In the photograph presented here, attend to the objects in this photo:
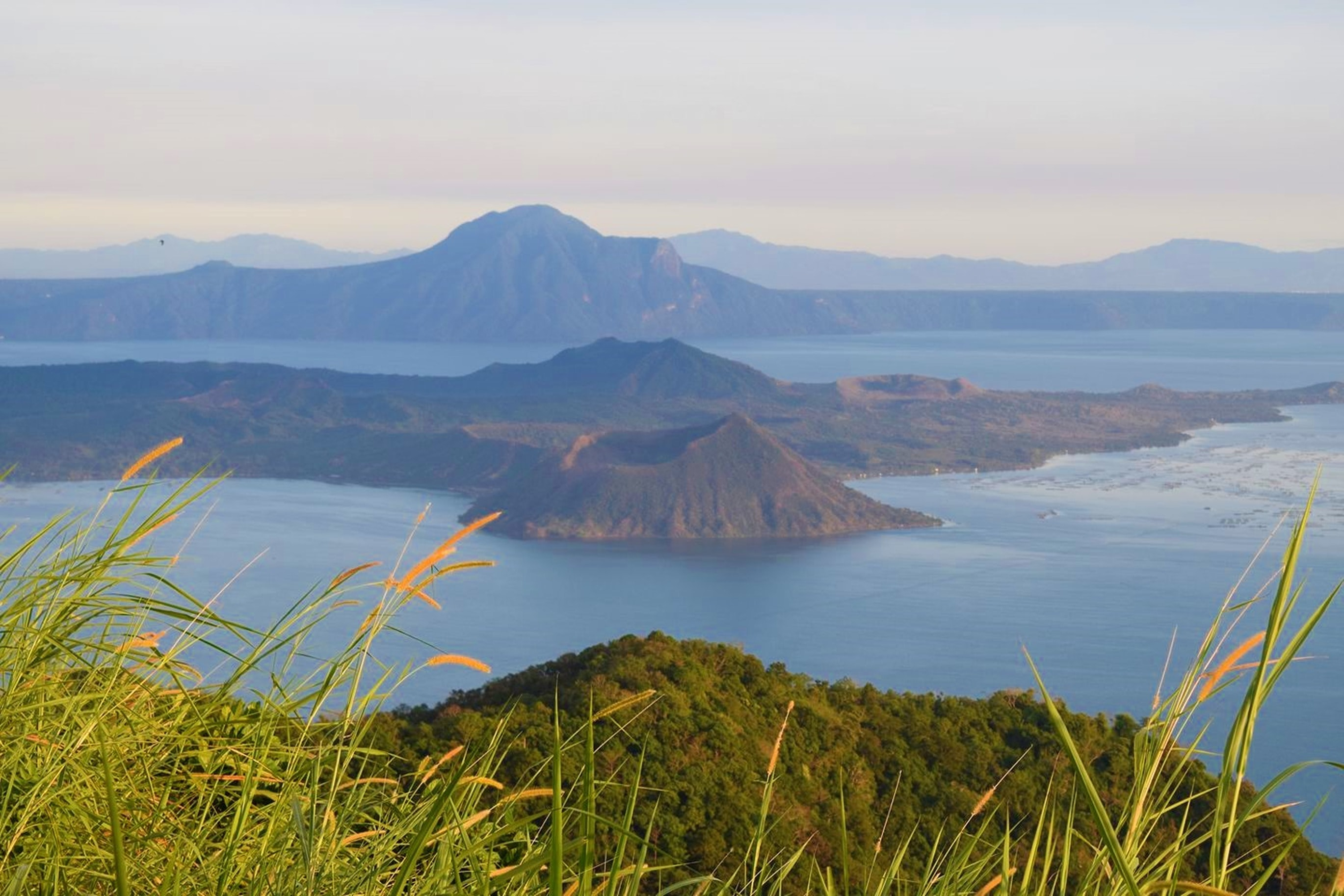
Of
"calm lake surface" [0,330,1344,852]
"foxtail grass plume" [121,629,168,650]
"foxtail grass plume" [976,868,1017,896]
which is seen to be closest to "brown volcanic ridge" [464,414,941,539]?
"calm lake surface" [0,330,1344,852]

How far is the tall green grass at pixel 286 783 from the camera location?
195cm

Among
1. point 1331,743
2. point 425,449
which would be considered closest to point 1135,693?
point 1331,743

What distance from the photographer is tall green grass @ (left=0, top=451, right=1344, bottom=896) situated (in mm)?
1947

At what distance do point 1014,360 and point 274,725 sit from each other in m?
198

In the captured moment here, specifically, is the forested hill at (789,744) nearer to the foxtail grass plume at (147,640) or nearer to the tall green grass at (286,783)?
the foxtail grass plume at (147,640)

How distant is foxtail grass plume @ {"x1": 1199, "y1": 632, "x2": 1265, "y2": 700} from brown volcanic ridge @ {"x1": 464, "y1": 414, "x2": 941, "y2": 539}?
7823 cm

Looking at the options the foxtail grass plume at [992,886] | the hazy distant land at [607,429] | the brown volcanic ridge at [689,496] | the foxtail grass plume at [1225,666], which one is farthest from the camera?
the hazy distant land at [607,429]

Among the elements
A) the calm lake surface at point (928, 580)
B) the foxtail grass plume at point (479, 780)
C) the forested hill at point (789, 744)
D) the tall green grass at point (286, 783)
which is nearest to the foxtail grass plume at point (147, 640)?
the tall green grass at point (286, 783)

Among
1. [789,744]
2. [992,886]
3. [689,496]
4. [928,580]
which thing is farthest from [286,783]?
[689,496]

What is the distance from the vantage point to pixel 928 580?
64938 millimetres

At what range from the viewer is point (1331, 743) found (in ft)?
130

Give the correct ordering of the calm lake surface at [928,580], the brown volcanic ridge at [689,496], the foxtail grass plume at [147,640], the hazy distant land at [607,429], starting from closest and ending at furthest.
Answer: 1. the foxtail grass plume at [147,640]
2. the calm lake surface at [928,580]
3. the brown volcanic ridge at [689,496]
4. the hazy distant land at [607,429]

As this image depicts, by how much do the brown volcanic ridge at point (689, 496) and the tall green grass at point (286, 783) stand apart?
3050 inches

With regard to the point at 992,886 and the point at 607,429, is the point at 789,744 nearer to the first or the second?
the point at 992,886
